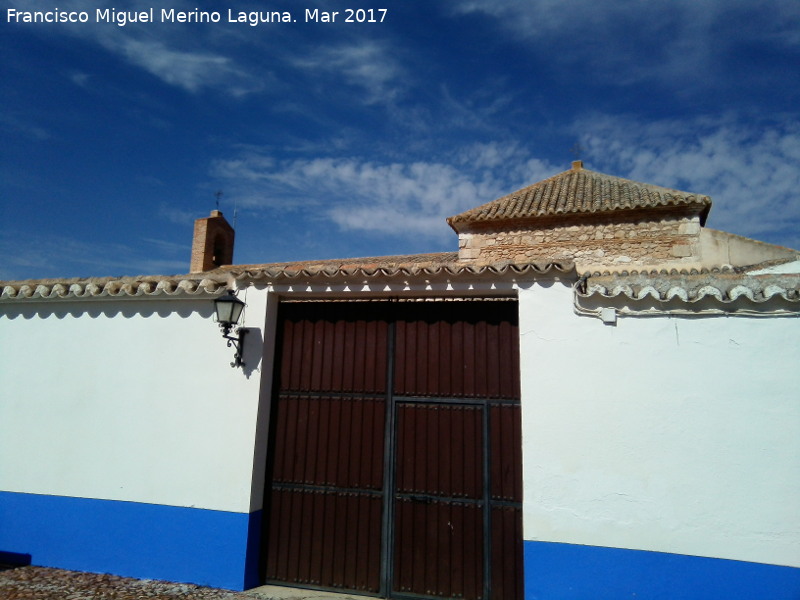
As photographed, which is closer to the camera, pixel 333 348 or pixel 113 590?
pixel 113 590

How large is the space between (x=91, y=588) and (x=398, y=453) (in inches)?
121

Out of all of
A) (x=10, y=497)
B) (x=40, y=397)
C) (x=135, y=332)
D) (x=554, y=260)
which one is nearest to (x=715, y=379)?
(x=554, y=260)

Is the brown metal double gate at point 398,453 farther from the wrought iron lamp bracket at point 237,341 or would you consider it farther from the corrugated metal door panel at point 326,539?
the wrought iron lamp bracket at point 237,341

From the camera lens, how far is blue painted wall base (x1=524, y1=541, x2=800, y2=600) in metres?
3.50

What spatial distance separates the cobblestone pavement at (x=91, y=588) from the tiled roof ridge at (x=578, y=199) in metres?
9.86

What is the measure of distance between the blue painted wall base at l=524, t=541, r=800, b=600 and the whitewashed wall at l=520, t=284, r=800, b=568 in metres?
0.07

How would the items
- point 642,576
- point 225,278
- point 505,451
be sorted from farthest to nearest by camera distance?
point 225,278 < point 505,451 < point 642,576

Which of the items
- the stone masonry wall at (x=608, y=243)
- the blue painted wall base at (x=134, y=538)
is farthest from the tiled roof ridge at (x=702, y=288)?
the stone masonry wall at (x=608, y=243)

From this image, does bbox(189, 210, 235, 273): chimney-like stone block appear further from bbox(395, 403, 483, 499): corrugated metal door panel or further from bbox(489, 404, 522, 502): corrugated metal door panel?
bbox(489, 404, 522, 502): corrugated metal door panel

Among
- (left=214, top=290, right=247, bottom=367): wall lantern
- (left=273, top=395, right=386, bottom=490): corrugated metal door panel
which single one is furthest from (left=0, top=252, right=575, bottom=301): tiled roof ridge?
(left=273, top=395, right=386, bottom=490): corrugated metal door panel

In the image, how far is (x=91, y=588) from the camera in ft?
14.7

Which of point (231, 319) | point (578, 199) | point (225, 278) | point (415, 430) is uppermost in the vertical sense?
point (578, 199)

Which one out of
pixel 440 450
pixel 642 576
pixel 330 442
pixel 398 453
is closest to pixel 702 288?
pixel 642 576

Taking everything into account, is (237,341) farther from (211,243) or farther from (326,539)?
(211,243)
